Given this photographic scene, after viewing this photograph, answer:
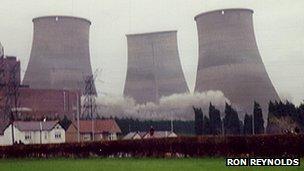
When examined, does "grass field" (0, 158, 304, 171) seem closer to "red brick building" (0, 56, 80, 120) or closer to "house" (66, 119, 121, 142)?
"house" (66, 119, 121, 142)

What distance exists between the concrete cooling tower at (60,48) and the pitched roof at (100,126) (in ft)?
15.5

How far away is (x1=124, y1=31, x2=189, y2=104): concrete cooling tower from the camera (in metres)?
44.8

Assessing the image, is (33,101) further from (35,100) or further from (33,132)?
(33,132)

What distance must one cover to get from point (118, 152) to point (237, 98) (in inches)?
870

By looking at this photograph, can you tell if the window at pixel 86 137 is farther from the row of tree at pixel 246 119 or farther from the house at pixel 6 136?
the row of tree at pixel 246 119

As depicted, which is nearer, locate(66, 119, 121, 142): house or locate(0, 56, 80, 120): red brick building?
locate(66, 119, 121, 142): house

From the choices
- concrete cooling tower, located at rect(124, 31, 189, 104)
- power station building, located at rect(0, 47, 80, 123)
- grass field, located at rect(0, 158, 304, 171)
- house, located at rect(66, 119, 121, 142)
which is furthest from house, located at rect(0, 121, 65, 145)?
grass field, located at rect(0, 158, 304, 171)

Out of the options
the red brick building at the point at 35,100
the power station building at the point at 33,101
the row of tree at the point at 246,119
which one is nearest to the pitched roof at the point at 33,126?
the power station building at the point at 33,101

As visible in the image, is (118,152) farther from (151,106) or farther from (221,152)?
(151,106)

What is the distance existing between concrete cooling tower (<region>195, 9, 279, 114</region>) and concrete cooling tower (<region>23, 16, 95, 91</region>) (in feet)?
36.0

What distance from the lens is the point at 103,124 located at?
45.2 metres

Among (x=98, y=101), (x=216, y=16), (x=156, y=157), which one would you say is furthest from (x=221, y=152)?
(x=98, y=101)

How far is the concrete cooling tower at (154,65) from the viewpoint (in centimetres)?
4481

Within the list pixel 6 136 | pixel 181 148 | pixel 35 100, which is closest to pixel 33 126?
pixel 6 136
